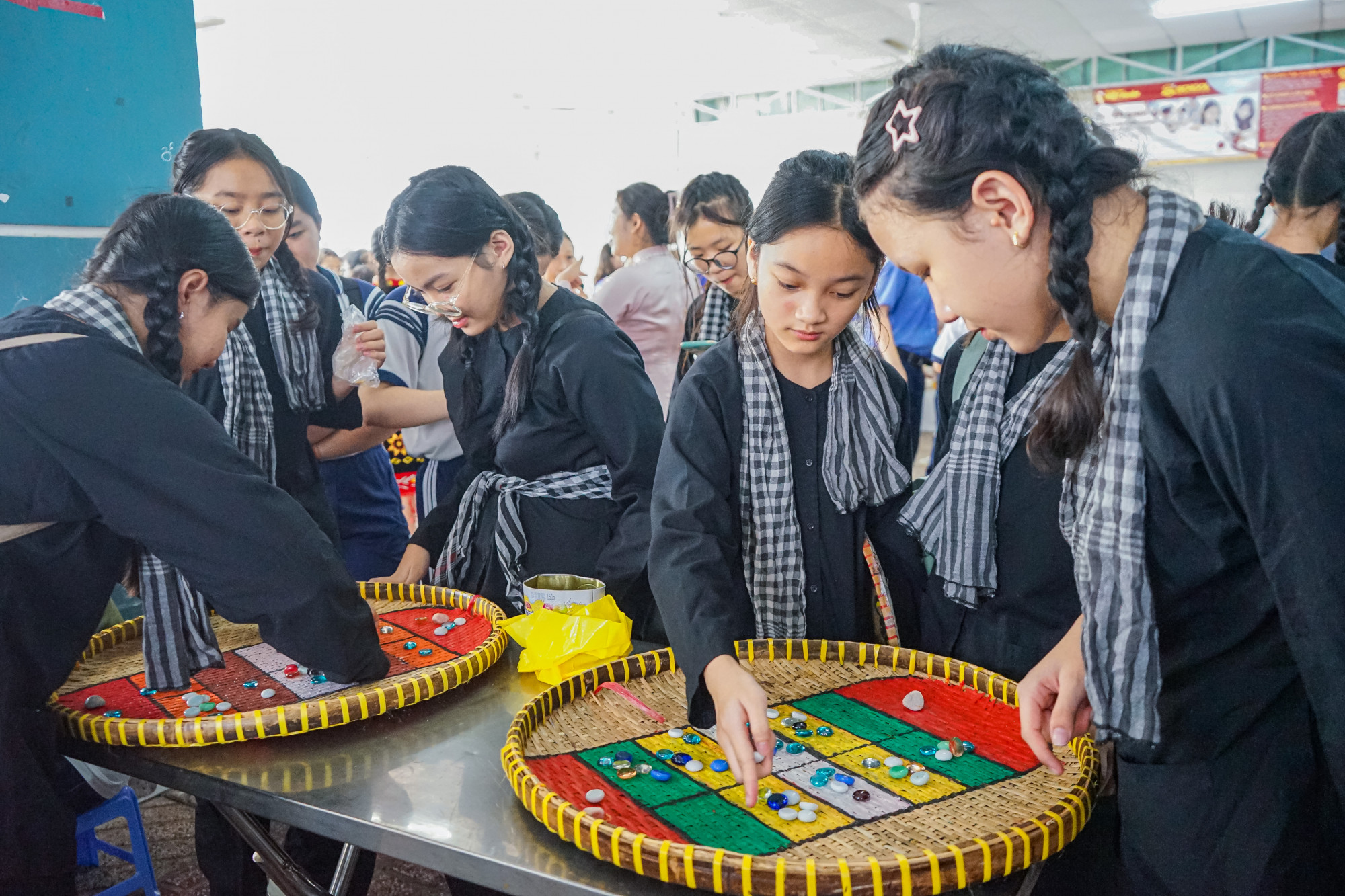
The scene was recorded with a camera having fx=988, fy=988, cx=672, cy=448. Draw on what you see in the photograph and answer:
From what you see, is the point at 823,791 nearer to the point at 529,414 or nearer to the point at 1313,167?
the point at 529,414

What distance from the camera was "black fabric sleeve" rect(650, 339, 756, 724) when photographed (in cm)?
114

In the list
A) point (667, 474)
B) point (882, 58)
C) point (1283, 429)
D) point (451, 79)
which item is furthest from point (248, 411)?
point (882, 58)

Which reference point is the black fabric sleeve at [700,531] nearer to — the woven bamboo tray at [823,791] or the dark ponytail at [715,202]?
the woven bamboo tray at [823,791]

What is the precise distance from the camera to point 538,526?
69.2 inches

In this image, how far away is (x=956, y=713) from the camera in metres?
1.18

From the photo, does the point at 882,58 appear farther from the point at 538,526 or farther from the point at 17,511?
the point at 17,511

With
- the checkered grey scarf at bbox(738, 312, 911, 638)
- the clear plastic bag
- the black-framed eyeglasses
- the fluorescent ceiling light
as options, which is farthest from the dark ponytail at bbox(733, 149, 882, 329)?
the fluorescent ceiling light

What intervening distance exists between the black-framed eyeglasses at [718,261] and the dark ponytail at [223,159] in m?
1.19

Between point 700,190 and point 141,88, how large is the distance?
1.53 metres

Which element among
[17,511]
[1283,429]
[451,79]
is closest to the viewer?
[1283,429]

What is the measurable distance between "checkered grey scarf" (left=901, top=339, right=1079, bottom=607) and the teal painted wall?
1.88 metres

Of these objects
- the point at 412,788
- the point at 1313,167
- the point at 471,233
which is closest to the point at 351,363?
the point at 471,233

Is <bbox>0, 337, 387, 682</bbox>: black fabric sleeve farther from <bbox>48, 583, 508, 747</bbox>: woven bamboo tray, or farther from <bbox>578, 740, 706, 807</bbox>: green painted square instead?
<bbox>578, 740, 706, 807</bbox>: green painted square

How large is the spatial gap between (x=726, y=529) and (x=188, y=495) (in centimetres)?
67
